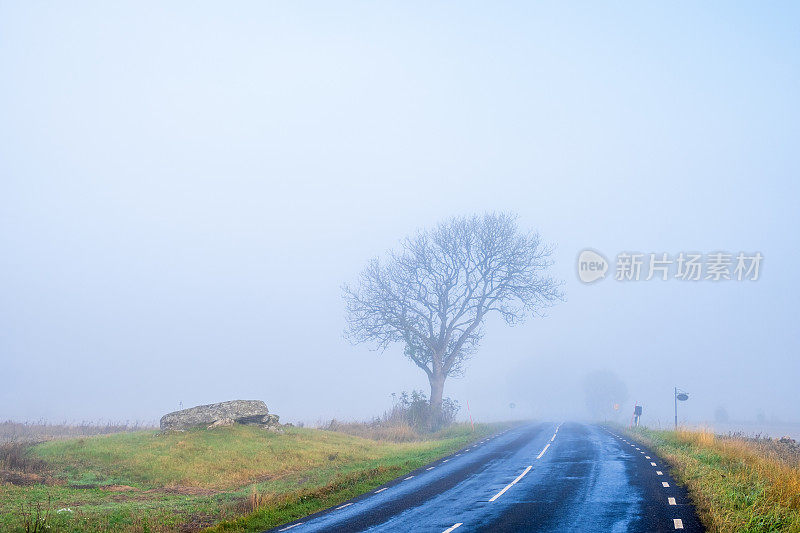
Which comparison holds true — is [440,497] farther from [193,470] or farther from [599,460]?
[193,470]

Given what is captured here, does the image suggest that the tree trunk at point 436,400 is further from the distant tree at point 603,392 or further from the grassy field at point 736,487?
the distant tree at point 603,392

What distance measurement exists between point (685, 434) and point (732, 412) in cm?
11227

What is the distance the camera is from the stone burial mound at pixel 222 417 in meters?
29.3

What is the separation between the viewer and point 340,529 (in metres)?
12.2

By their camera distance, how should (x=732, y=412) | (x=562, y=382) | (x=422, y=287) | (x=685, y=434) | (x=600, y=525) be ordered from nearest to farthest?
(x=600, y=525)
(x=685, y=434)
(x=422, y=287)
(x=732, y=412)
(x=562, y=382)

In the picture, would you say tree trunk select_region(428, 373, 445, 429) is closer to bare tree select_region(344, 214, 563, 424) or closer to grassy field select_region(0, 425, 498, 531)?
bare tree select_region(344, 214, 563, 424)

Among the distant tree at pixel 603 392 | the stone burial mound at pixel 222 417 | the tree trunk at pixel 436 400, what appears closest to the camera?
the stone burial mound at pixel 222 417

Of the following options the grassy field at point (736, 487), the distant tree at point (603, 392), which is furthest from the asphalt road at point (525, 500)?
the distant tree at point (603, 392)

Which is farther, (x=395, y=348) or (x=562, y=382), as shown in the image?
(x=562, y=382)

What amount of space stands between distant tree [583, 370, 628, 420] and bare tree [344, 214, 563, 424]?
7726 cm

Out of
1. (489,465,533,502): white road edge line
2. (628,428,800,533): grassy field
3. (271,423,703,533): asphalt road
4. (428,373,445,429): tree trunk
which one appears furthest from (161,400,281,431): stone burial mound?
(628,428,800,533): grassy field

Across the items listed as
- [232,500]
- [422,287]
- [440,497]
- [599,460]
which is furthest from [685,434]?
[422,287]

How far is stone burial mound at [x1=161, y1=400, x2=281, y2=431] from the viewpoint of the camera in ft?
96.0

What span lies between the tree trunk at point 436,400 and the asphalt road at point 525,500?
22.6m
